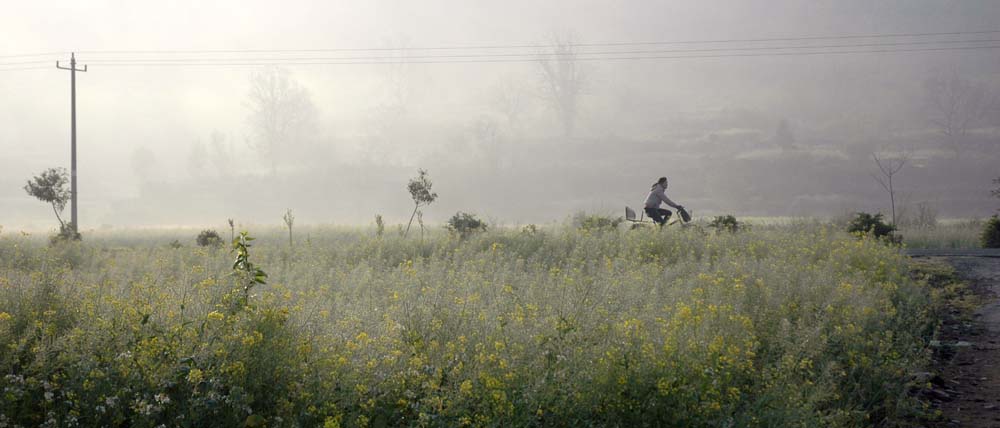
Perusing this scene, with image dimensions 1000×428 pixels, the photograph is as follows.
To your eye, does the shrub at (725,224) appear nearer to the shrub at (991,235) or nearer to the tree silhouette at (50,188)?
the shrub at (991,235)

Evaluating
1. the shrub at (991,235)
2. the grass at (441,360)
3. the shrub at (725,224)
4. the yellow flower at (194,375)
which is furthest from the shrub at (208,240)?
the shrub at (991,235)

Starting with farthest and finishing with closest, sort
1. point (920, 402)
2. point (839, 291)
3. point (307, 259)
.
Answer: point (307, 259), point (839, 291), point (920, 402)

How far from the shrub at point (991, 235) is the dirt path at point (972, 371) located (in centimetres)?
849

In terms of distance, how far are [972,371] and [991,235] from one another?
43.4 feet

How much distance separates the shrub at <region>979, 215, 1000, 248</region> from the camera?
18.4m

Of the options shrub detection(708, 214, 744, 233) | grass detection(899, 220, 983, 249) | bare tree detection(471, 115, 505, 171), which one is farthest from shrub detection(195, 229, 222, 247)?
bare tree detection(471, 115, 505, 171)

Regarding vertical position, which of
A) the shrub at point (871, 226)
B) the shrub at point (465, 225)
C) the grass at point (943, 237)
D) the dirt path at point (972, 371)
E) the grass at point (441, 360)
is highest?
the shrub at point (465, 225)

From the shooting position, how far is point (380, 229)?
65.0 ft

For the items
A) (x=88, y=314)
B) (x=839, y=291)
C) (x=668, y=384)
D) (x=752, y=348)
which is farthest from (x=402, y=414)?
(x=839, y=291)

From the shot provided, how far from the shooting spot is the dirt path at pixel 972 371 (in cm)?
643

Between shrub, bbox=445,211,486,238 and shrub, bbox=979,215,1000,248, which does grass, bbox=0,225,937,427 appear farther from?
shrub, bbox=979,215,1000,248

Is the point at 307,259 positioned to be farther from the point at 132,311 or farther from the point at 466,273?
the point at 132,311

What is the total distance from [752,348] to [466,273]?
455 cm

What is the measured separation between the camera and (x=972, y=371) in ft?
25.0
